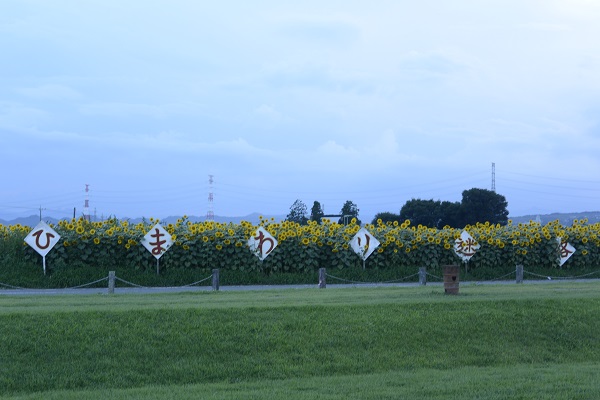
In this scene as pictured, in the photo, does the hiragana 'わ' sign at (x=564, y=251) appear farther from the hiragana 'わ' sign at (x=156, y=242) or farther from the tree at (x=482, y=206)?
the tree at (x=482, y=206)

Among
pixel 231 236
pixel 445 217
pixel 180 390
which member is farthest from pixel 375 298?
pixel 445 217

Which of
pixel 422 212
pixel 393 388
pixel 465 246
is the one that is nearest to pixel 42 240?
pixel 465 246

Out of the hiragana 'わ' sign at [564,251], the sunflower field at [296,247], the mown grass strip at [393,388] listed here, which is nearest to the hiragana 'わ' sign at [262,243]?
the sunflower field at [296,247]

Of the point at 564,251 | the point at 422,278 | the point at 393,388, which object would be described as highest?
the point at 564,251

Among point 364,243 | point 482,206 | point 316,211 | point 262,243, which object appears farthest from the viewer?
point 482,206

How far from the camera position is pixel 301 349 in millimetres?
13609

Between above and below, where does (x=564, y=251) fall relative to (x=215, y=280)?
above

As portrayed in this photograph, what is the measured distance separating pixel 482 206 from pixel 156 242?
116ft

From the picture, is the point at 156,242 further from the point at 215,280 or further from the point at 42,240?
the point at 215,280

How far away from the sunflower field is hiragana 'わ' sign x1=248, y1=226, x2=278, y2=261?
14.6 inches

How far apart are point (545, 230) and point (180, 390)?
25.2 metres

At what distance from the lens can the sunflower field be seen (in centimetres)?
2764

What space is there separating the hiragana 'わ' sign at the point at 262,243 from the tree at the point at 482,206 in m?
31.0

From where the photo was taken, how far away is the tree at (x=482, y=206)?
188 feet
